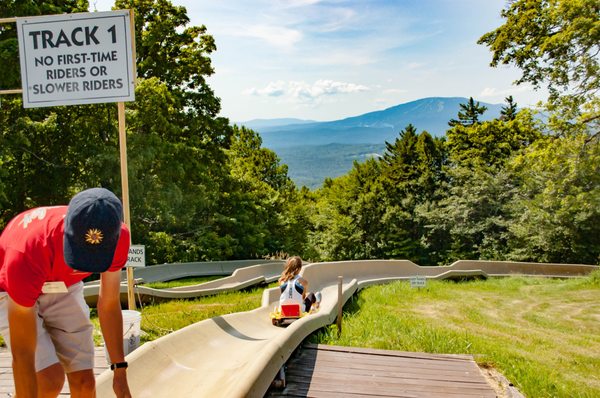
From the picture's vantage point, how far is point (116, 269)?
3.06m

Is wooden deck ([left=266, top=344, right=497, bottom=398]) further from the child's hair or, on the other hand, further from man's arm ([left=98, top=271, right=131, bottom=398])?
the child's hair

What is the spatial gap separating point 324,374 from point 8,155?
1825 centimetres

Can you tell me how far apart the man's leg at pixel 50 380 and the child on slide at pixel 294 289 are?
691cm

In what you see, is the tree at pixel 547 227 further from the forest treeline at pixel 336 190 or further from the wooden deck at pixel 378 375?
the wooden deck at pixel 378 375

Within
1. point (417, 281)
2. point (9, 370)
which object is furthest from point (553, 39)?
point (9, 370)

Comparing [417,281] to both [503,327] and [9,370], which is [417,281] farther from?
[9,370]

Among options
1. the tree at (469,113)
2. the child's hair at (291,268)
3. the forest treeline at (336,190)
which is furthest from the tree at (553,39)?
the tree at (469,113)

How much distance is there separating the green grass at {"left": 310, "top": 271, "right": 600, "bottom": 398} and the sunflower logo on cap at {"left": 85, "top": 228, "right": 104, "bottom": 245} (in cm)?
410

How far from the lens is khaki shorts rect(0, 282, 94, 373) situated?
3107 mm

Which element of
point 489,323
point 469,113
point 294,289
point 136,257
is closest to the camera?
point 136,257

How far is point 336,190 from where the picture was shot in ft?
174

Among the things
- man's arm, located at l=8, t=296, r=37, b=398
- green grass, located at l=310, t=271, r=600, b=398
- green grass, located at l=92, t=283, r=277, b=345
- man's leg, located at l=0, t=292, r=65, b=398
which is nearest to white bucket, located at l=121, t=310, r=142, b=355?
green grass, located at l=92, t=283, r=277, b=345

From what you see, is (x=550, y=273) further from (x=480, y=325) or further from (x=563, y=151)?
(x=480, y=325)

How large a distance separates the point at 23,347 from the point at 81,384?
499 mm
